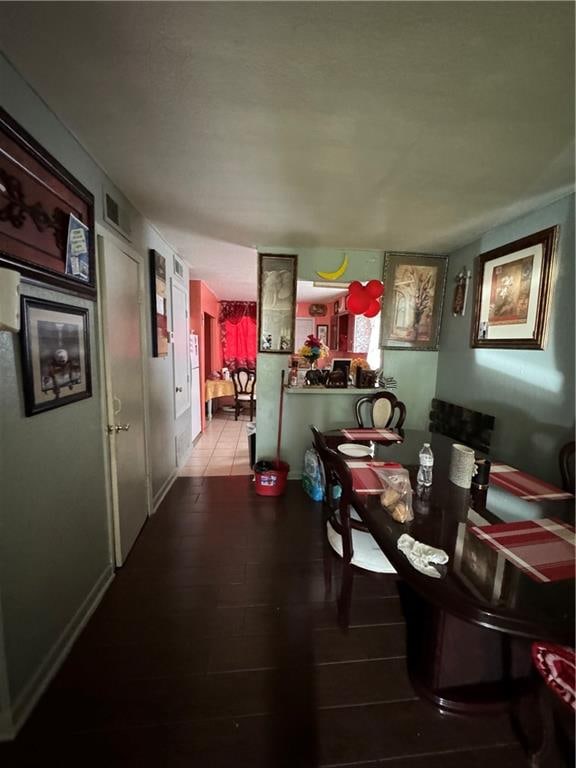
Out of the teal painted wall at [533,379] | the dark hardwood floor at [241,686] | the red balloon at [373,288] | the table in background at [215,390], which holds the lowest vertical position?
the dark hardwood floor at [241,686]

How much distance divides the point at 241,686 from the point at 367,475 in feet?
3.42

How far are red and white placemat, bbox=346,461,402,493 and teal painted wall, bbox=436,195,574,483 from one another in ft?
3.52

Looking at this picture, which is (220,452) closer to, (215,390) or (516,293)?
(215,390)

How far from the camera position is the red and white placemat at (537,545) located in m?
0.86

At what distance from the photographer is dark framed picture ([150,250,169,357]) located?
7.91 ft

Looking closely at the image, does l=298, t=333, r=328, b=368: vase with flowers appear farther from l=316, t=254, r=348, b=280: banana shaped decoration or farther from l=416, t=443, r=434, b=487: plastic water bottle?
l=416, t=443, r=434, b=487: plastic water bottle

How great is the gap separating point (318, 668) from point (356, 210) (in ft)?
8.72

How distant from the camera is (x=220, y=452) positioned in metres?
3.84

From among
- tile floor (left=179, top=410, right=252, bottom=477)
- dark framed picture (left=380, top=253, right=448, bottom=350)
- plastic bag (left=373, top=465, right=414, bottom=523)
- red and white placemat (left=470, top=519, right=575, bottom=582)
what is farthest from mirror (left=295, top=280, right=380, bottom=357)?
red and white placemat (left=470, top=519, right=575, bottom=582)

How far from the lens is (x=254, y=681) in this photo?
4.02 feet

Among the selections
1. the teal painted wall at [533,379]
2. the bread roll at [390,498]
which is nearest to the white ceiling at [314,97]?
the teal painted wall at [533,379]

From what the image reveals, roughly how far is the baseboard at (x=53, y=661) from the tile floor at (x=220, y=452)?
1613 mm

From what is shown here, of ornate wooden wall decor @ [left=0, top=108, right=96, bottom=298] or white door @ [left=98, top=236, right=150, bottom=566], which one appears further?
white door @ [left=98, top=236, right=150, bottom=566]

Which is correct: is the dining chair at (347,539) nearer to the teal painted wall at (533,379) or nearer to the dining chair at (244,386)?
the teal painted wall at (533,379)
